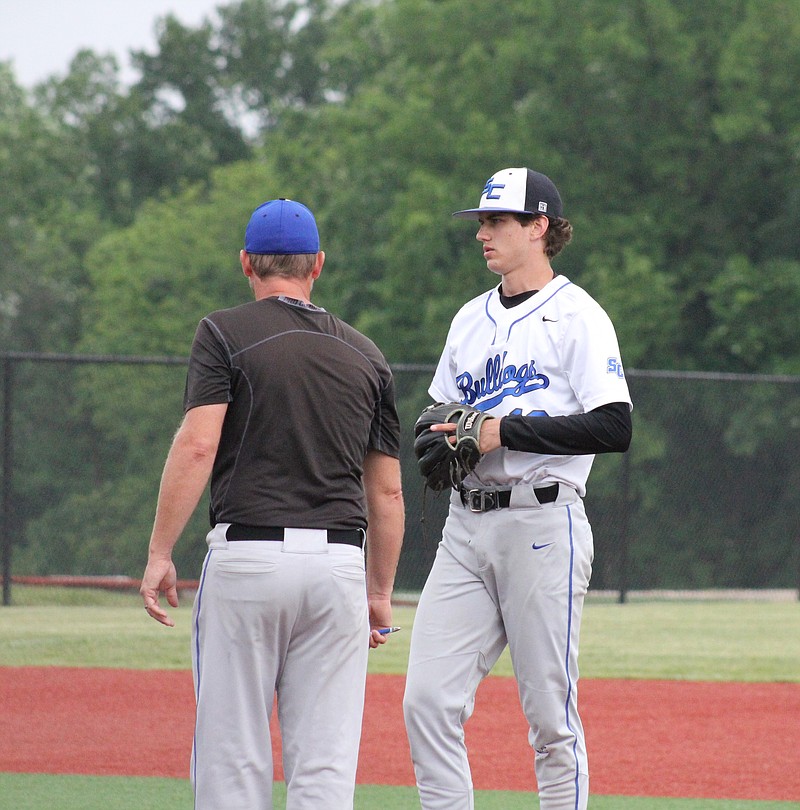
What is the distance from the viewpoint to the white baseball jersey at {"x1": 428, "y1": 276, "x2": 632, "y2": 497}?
4.20 metres

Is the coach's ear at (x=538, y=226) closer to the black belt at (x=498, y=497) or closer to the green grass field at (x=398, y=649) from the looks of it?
the black belt at (x=498, y=497)

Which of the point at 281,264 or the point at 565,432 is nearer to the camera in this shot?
the point at 281,264

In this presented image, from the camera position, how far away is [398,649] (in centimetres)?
1084

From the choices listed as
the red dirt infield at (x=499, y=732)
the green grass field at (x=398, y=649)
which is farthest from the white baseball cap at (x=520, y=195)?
the red dirt infield at (x=499, y=732)

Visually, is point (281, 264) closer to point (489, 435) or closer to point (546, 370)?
point (489, 435)

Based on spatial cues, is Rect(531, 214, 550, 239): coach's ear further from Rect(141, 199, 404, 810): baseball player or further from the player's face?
Rect(141, 199, 404, 810): baseball player

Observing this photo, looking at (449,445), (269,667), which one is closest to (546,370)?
(449,445)

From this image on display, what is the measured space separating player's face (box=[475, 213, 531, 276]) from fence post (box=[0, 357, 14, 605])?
9062 millimetres

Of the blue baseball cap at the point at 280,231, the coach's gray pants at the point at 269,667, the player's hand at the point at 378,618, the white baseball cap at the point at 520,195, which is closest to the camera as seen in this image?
the coach's gray pants at the point at 269,667

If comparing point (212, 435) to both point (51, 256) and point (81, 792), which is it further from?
point (51, 256)

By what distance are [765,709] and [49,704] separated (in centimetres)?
420

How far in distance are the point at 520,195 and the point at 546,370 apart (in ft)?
1.90

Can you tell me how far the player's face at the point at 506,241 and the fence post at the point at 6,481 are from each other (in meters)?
9.06

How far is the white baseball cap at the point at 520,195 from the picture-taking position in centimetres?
439
